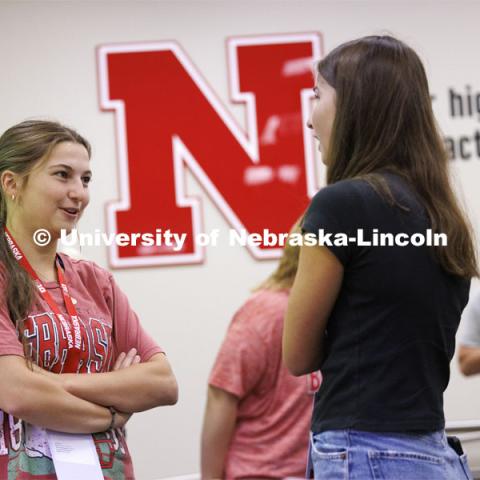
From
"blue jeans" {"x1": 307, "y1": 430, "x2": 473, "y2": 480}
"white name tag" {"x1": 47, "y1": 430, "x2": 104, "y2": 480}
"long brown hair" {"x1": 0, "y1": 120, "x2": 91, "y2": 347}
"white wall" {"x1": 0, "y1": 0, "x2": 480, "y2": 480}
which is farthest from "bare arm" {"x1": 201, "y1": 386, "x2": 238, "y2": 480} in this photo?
"white wall" {"x1": 0, "y1": 0, "x2": 480, "y2": 480}

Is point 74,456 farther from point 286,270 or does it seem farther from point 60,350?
point 286,270

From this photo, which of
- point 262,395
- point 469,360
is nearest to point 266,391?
point 262,395

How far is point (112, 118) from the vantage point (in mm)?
4395

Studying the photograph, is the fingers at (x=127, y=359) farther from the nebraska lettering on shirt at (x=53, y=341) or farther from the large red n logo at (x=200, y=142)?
the large red n logo at (x=200, y=142)

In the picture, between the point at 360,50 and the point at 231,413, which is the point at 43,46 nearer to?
the point at 231,413

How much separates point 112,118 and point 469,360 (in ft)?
7.54

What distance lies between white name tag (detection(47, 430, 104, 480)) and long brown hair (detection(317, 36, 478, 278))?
808 millimetres

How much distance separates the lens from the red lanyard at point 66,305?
187 centimetres

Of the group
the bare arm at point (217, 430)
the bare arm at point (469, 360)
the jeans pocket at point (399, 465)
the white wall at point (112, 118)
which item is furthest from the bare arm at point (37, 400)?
the white wall at point (112, 118)

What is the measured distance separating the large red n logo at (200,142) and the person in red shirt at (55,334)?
2.15 m

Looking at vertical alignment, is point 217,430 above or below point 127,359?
below

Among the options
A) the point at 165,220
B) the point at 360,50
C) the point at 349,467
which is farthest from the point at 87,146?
the point at 165,220

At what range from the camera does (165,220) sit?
170 inches

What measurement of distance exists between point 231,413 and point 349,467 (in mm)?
868
